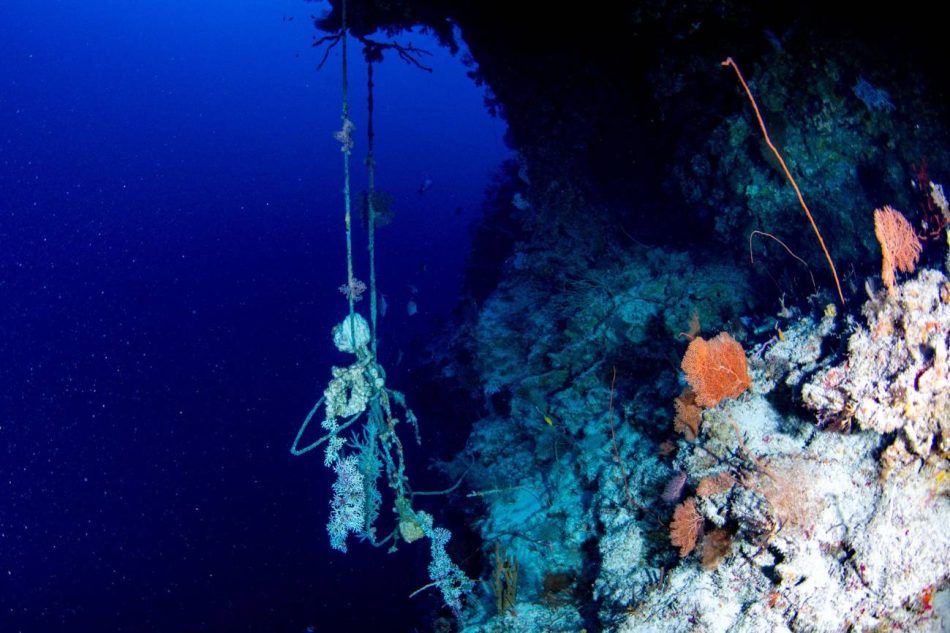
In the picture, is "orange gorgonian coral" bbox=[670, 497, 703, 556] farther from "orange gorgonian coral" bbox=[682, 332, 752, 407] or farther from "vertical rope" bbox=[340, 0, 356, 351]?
"vertical rope" bbox=[340, 0, 356, 351]

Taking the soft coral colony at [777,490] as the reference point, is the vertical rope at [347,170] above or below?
above

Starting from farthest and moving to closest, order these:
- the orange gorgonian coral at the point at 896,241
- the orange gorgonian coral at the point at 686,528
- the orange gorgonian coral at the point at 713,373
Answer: the orange gorgonian coral at the point at 713,373
the orange gorgonian coral at the point at 896,241
the orange gorgonian coral at the point at 686,528

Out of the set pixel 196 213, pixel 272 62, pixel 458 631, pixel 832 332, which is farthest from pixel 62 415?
pixel 272 62

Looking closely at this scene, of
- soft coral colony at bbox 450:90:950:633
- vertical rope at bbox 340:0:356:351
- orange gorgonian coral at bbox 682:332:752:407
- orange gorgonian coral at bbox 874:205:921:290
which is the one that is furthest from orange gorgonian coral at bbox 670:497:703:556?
vertical rope at bbox 340:0:356:351

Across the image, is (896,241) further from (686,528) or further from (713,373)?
(686,528)

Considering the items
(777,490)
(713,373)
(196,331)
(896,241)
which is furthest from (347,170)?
(196,331)

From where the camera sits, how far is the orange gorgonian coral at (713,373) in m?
3.39

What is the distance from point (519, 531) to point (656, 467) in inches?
72.9

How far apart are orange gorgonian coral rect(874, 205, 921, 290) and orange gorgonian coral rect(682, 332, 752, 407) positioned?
1077mm

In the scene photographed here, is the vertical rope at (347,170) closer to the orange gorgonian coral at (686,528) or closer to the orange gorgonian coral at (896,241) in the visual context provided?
the orange gorgonian coral at (686,528)

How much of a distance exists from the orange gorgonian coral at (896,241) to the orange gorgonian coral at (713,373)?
1.08 m

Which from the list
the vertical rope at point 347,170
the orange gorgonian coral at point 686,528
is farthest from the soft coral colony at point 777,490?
the vertical rope at point 347,170

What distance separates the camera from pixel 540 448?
5.69 m

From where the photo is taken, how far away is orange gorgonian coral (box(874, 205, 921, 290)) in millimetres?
3180
